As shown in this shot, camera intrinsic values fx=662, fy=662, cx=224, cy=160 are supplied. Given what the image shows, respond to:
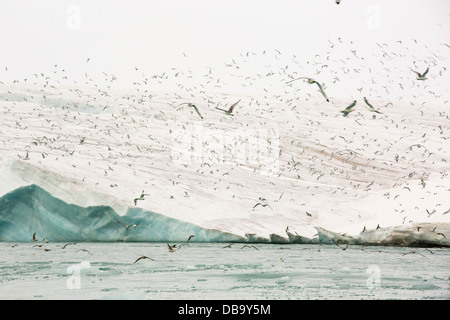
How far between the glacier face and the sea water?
0.27m

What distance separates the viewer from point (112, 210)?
14133 mm

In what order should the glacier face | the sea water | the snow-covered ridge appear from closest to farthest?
the sea water < the glacier face < the snow-covered ridge

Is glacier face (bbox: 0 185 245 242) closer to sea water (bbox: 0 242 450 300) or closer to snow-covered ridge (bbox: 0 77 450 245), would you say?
snow-covered ridge (bbox: 0 77 450 245)

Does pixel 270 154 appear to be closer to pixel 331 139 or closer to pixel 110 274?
pixel 331 139

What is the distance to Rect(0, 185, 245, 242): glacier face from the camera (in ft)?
46.2

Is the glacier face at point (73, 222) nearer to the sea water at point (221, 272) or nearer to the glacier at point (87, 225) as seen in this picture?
the glacier at point (87, 225)

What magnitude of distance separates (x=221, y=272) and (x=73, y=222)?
4484 mm

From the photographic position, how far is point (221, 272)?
37.1ft

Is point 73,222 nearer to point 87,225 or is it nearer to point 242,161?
point 87,225

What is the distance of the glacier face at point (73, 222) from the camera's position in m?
14.1

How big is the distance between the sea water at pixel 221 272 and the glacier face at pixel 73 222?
0.27 meters

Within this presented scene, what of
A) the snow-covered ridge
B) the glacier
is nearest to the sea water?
the glacier

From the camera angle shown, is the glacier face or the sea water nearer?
the sea water
